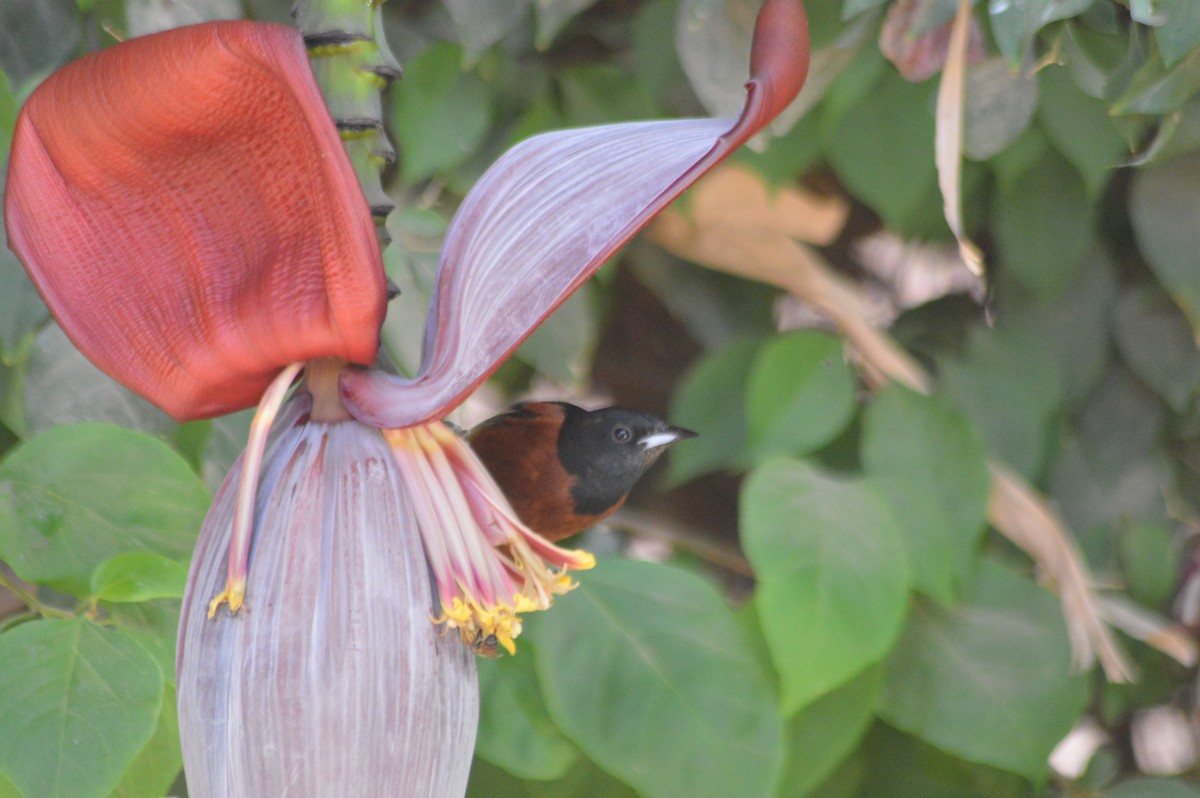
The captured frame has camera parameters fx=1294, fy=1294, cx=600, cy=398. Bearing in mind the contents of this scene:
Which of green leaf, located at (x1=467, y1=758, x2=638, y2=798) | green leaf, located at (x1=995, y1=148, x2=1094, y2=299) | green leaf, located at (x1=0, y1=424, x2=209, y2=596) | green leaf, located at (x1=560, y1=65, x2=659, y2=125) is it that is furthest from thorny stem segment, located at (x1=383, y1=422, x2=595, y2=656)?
green leaf, located at (x1=995, y1=148, x2=1094, y2=299)

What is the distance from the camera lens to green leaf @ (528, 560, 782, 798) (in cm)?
40

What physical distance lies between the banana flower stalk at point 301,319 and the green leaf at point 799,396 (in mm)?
313

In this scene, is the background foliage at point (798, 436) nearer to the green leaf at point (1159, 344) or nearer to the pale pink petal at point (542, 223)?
the green leaf at point (1159, 344)

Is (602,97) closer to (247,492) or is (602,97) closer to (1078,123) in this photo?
(1078,123)

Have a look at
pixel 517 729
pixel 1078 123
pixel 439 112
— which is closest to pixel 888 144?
pixel 1078 123

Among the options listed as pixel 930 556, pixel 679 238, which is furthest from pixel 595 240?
pixel 679 238

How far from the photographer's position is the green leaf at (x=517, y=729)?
1.32ft

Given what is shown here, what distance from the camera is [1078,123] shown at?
0.52 m

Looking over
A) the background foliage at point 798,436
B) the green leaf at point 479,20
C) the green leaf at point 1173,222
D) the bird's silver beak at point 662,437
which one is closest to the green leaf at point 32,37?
the background foliage at point 798,436

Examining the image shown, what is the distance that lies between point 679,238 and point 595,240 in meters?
0.42

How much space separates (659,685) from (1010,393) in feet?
0.88

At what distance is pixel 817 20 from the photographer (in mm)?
428

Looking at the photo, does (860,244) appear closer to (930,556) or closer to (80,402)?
(930,556)

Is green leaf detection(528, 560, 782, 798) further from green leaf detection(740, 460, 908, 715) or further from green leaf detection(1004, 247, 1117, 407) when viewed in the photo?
green leaf detection(1004, 247, 1117, 407)
